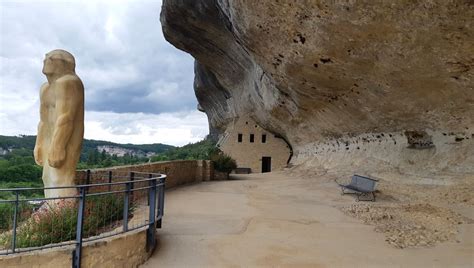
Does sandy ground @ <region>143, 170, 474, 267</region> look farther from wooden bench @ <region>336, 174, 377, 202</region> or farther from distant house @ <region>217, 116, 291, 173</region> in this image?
distant house @ <region>217, 116, 291, 173</region>

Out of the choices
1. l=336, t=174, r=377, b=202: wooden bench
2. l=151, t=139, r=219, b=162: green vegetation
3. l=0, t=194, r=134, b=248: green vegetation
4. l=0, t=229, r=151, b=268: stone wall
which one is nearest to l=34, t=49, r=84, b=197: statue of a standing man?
l=0, t=194, r=134, b=248: green vegetation

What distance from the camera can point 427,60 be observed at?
8359 mm

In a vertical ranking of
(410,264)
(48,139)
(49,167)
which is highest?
(48,139)

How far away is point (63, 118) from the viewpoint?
19.2 ft

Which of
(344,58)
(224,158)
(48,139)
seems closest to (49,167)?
(48,139)

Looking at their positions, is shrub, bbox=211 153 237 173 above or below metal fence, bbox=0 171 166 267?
above

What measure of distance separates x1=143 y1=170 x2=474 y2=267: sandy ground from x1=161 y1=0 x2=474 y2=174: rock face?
2212mm

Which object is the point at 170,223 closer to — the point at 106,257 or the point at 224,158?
the point at 106,257

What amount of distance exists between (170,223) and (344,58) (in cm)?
594

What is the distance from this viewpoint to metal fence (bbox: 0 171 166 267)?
4.24 meters

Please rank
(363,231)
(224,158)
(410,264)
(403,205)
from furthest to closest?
1. (224,158)
2. (403,205)
3. (363,231)
4. (410,264)

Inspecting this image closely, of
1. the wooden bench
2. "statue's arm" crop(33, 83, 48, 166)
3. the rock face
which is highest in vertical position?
the rock face

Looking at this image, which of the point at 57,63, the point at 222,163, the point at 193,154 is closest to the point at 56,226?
the point at 57,63

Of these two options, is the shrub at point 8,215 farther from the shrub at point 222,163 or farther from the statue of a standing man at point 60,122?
the shrub at point 222,163
